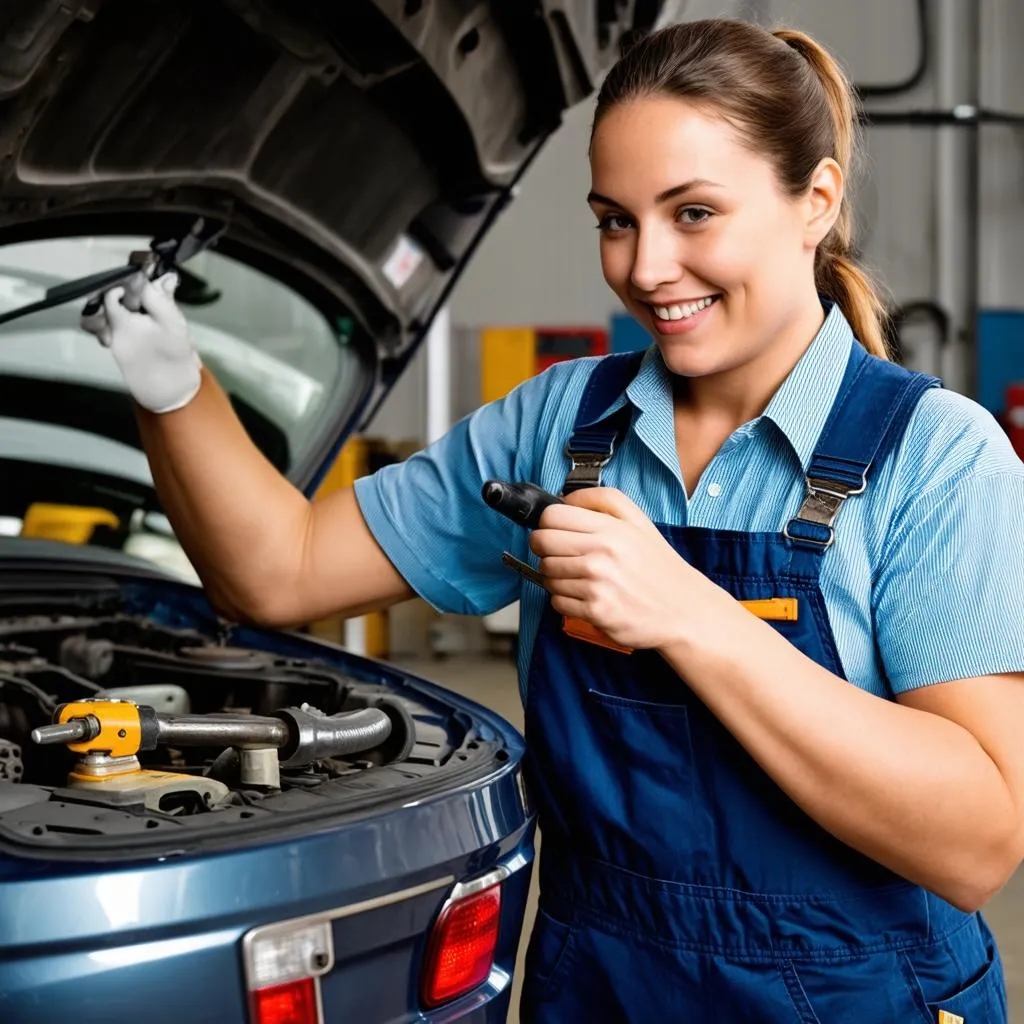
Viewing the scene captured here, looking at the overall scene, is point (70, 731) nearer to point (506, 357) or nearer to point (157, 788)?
point (157, 788)

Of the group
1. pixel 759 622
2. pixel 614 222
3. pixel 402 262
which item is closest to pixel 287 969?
pixel 759 622

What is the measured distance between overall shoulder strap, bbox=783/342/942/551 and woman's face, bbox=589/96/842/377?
0.10 meters

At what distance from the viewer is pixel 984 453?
47.1 inches

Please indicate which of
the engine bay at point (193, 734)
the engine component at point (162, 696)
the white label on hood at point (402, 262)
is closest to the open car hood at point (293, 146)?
the white label on hood at point (402, 262)

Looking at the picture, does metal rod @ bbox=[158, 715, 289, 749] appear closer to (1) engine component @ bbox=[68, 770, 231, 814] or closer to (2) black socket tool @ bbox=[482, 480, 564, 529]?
(1) engine component @ bbox=[68, 770, 231, 814]

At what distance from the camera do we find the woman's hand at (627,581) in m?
1.15

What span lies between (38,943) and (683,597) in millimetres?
571

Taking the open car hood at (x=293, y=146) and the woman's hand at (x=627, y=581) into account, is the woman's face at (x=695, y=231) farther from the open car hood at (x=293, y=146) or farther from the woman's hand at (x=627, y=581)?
the open car hood at (x=293, y=146)

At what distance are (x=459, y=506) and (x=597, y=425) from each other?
0.20 metres

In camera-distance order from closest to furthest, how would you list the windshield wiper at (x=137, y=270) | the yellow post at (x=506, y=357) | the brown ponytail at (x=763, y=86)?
the brown ponytail at (x=763, y=86)
the windshield wiper at (x=137, y=270)
the yellow post at (x=506, y=357)

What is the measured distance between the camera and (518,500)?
3.93 ft

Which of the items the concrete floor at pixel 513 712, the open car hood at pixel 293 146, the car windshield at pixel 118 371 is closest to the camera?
the open car hood at pixel 293 146

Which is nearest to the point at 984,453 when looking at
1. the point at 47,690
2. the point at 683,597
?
the point at 683,597

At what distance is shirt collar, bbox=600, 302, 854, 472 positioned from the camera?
1269 mm
